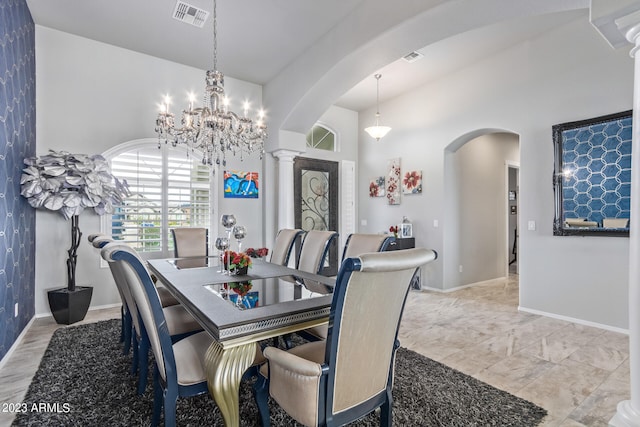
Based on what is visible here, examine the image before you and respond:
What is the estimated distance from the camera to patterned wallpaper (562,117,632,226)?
3.36 m

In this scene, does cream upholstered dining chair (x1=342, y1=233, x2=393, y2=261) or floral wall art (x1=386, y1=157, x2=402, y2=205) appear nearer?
cream upholstered dining chair (x1=342, y1=233, x2=393, y2=261)

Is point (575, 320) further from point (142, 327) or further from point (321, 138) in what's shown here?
point (321, 138)

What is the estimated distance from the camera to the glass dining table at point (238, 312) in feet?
4.65

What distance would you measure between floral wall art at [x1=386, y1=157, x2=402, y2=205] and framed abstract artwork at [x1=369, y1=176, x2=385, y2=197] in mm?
147

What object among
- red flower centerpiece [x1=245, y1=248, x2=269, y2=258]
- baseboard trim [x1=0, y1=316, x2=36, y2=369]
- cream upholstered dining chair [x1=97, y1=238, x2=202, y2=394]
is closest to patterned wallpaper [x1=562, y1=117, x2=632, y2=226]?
red flower centerpiece [x1=245, y1=248, x2=269, y2=258]

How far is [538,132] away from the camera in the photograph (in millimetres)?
4066

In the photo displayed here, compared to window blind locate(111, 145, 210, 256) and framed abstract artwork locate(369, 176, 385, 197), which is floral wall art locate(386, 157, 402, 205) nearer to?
framed abstract artwork locate(369, 176, 385, 197)

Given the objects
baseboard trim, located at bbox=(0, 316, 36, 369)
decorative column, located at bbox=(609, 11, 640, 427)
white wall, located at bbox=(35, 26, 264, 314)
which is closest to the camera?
decorative column, located at bbox=(609, 11, 640, 427)

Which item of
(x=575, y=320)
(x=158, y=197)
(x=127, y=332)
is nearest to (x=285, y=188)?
(x=158, y=197)

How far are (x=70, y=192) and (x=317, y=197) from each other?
12.1 feet

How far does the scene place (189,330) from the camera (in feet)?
7.15

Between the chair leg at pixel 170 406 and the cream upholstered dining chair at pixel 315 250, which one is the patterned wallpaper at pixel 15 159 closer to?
the chair leg at pixel 170 406

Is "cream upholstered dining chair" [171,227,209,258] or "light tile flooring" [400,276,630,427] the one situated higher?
"cream upholstered dining chair" [171,227,209,258]

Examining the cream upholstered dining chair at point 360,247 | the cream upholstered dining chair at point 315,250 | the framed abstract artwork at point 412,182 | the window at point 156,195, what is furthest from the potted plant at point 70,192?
the framed abstract artwork at point 412,182
